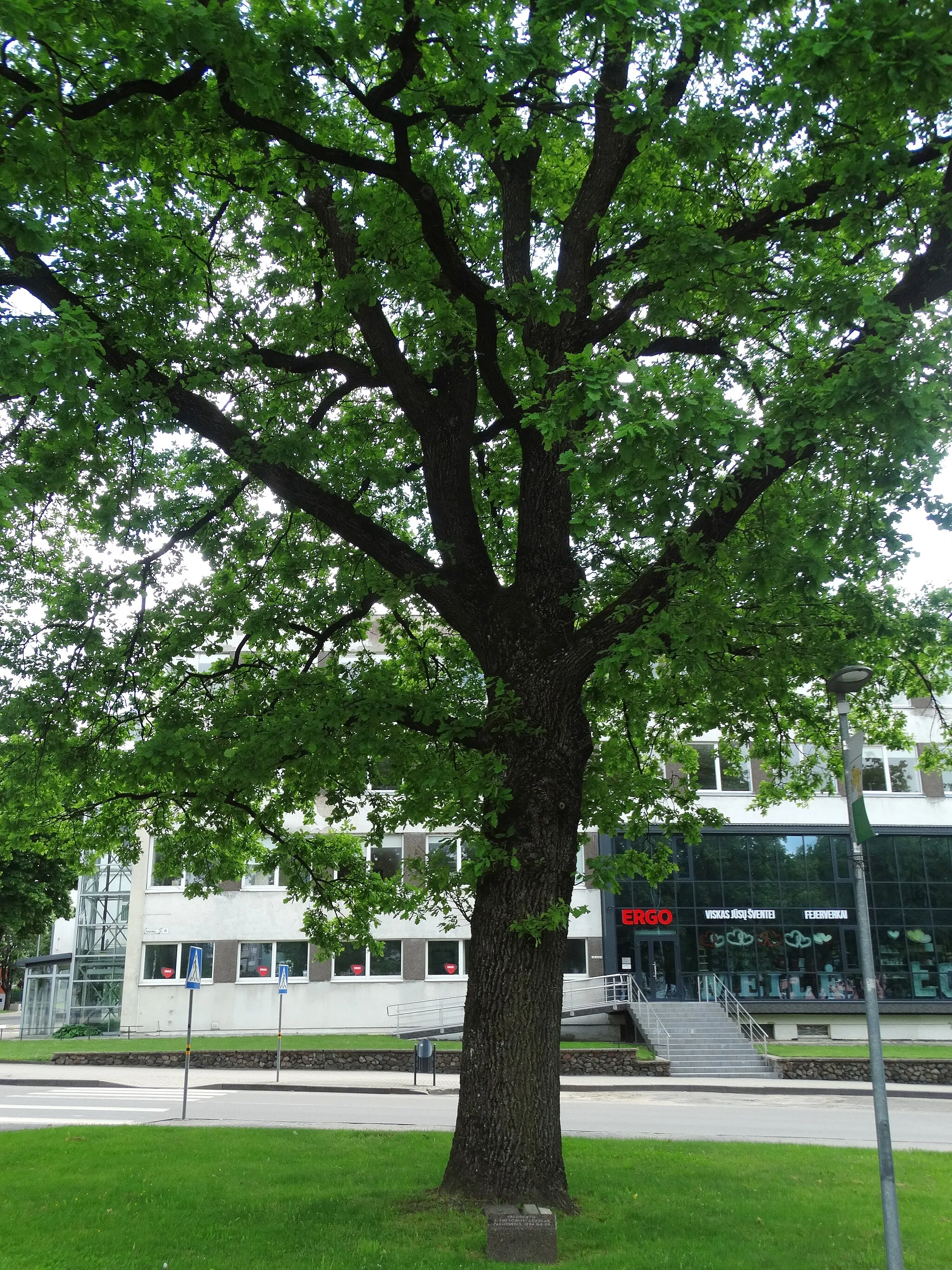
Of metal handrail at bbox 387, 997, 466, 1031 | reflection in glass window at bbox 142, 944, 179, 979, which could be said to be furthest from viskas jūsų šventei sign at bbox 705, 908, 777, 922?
reflection in glass window at bbox 142, 944, 179, 979

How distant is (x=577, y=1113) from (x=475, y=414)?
1260cm

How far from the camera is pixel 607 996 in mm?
30906

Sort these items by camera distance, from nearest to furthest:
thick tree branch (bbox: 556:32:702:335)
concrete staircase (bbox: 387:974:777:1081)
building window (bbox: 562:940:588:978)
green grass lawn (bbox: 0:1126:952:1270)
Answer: green grass lawn (bbox: 0:1126:952:1270) < thick tree branch (bbox: 556:32:702:335) < concrete staircase (bbox: 387:974:777:1081) < building window (bbox: 562:940:588:978)

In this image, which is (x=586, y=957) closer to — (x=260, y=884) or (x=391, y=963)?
(x=391, y=963)

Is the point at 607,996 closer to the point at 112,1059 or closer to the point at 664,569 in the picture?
the point at 112,1059

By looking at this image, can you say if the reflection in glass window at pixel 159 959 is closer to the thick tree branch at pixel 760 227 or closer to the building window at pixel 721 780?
the building window at pixel 721 780

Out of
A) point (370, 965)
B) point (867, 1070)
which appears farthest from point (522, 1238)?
point (370, 965)

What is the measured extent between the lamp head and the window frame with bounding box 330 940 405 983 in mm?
27773

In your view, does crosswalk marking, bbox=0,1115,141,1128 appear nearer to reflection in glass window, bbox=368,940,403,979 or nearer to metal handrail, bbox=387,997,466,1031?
metal handrail, bbox=387,997,466,1031

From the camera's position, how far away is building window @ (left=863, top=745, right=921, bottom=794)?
34.3 m

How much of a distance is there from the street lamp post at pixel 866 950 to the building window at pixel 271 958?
92.9ft

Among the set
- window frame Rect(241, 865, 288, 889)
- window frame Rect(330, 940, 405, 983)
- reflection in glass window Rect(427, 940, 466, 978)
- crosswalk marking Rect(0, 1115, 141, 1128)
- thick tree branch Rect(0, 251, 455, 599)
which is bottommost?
crosswalk marking Rect(0, 1115, 141, 1128)

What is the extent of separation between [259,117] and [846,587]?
5.99m

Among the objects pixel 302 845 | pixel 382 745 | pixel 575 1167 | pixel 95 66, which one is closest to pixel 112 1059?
pixel 302 845
